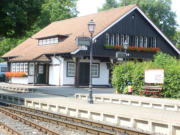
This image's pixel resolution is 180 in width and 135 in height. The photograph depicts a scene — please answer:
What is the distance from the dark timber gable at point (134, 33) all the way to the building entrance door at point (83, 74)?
6.30ft

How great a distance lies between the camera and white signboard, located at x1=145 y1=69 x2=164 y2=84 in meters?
20.4

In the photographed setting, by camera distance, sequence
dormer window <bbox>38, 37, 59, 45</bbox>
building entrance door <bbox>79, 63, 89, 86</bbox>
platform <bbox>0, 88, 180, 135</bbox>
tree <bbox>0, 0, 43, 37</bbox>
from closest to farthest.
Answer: platform <bbox>0, 88, 180, 135</bbox> → tree <bbox>0, 0, 43, 37</bbox> → building entrance door <bbox>79, 63, 89, 86</bbox> → dormer window <bbox>38, 37, 59, 45</bbox>

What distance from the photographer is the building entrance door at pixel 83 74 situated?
32.0 metres

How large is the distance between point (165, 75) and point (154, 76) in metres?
0.68

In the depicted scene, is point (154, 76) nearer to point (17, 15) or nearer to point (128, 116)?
point (128, 116)

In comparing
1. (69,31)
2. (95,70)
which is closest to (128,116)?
(95,70)

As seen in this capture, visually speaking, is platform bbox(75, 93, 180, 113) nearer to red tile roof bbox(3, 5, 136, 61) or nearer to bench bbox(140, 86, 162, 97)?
bench bbox(140, 86, 162, 97)

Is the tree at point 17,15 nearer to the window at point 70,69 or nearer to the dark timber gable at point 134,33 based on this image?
the window at point 70,69

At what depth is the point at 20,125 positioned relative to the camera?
41.1ft

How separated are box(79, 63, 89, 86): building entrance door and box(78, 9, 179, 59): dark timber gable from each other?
1.92 metres

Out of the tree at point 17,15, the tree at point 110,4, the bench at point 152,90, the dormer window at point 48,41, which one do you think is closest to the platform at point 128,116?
the bench at point 152,90

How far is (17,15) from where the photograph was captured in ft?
80.1

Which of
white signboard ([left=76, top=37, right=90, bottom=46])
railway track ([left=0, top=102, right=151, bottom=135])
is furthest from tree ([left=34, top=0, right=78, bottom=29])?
railway track ([left=0, top=102, right=151, bottom=135])

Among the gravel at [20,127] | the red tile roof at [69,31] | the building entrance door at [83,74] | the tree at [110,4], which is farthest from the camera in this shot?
the tree at [110,4]
